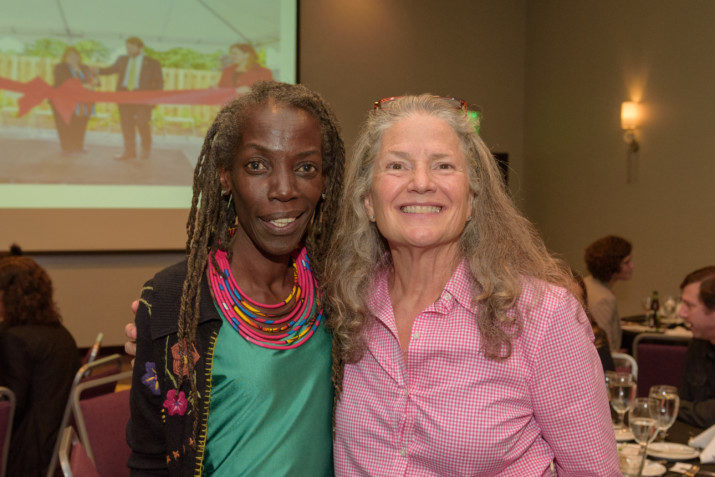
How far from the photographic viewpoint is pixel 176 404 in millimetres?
1390

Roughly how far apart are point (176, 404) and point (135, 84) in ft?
20.7

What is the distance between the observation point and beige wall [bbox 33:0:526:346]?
7.54 m

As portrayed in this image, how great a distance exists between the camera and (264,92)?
1.47 m

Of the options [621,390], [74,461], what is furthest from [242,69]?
[74,461]

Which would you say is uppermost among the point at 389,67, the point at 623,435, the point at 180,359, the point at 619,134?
the point at 389,67

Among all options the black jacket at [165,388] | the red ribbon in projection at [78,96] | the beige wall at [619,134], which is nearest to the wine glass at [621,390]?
the black jacket at [165,388]

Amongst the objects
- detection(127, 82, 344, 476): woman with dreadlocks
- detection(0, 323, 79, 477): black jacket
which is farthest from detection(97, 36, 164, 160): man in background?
A: detection(127, 82, 344, 476): woman with dreadlocks

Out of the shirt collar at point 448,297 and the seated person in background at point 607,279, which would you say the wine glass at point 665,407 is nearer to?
the shirt collar at point 448,297

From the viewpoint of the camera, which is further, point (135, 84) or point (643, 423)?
point (135, 84)

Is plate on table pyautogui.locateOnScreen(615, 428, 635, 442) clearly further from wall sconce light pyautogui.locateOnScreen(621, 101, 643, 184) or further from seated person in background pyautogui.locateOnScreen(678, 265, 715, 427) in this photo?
wall sconce light pyautogui.locateOnScreen(621, 101, 643, 184)

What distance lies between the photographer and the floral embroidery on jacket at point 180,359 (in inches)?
54.7

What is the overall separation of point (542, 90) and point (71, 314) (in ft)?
20.2

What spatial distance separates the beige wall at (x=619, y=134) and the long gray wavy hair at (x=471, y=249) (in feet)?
17.3

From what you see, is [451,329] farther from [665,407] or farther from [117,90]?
[117,90]
